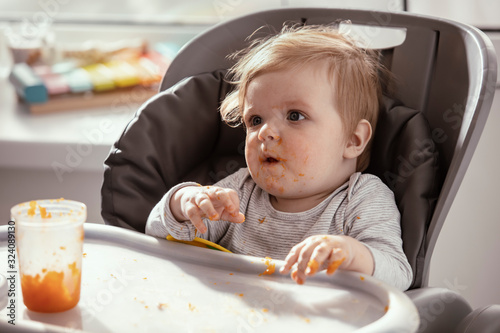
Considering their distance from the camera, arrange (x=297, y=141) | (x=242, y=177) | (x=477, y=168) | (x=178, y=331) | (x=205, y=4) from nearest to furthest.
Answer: (x=178, y=331) < (x=297, y=141) < (x=242, y=177) < (x=477, y=168) < (x=205, y=4)

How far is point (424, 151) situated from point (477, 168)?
2.55ft

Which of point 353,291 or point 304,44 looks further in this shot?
point 304,44

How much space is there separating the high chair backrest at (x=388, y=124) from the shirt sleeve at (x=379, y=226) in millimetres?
25

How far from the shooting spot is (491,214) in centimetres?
174

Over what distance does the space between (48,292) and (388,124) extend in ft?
1.94

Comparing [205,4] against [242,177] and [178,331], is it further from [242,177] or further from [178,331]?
[178,331]

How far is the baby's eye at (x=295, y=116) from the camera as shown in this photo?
1.01 meters

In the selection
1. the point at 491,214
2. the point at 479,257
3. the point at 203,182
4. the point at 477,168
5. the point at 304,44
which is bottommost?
the point at 479,257

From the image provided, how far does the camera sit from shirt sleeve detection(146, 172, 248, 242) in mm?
975

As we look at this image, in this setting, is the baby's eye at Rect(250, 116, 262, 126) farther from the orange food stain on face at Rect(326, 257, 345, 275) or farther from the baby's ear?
the orange food stain on face at Rect(326, 257, 345, 275)

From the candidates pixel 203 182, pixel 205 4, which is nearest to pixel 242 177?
pixel 203 182

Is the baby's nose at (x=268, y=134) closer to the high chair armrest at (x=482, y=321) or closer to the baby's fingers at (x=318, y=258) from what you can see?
the baby's fingers at (x=318, y=258)

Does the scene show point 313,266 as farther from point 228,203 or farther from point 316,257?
point 228,203

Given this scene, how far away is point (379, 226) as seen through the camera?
3.15 feet
